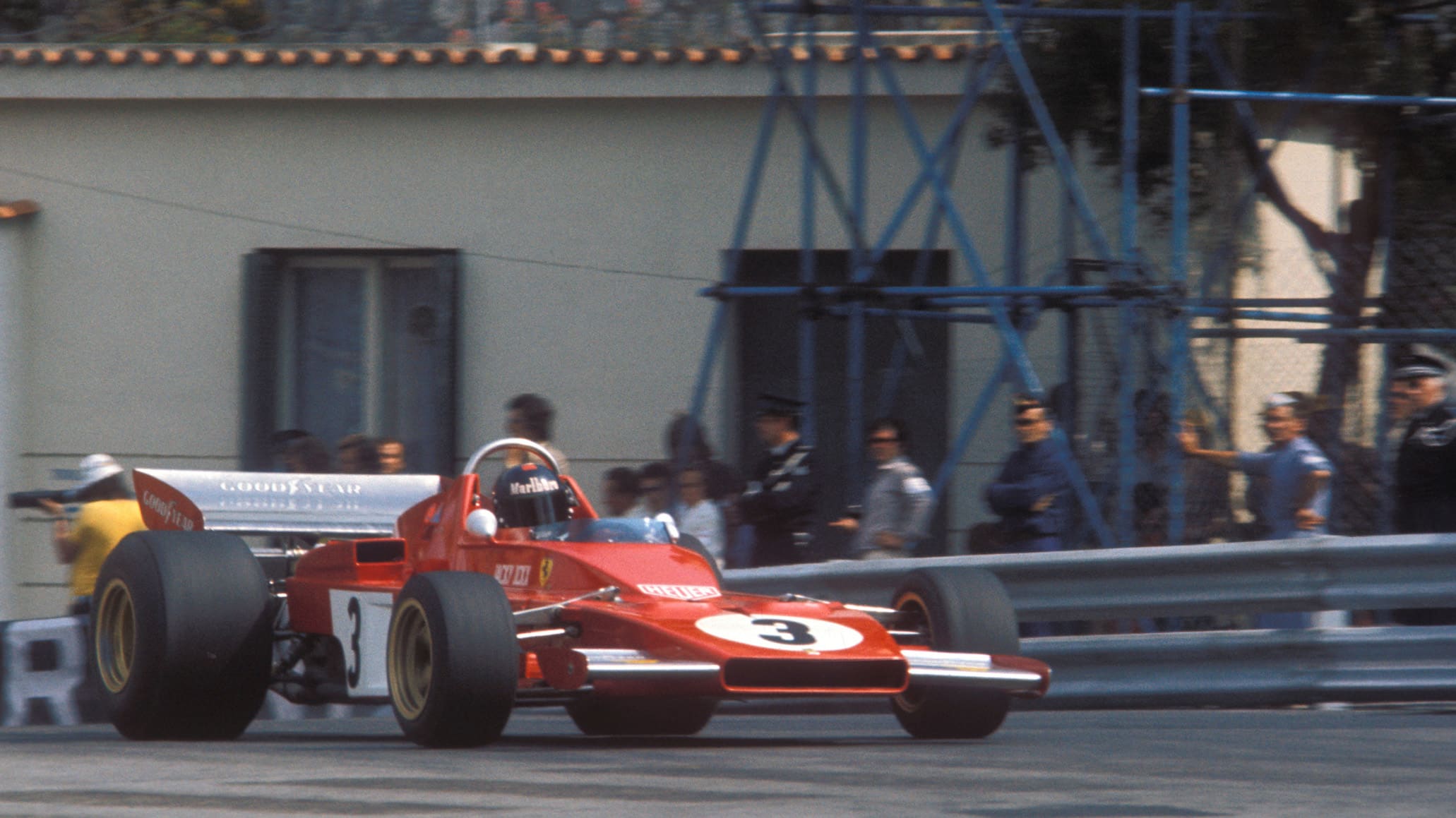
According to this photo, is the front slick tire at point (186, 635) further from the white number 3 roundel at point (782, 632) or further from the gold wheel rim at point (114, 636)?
the white number 3 roundel at point (782, 632)

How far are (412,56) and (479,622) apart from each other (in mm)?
8978

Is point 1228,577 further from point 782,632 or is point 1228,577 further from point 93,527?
point 93,527

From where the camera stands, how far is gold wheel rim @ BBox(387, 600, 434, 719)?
7.46 m

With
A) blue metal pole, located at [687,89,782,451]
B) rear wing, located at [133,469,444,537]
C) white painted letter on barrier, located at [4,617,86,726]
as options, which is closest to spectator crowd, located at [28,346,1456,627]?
white painted letter on barrier, located at [4,617,86,726]

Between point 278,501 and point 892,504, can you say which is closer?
point 278,501

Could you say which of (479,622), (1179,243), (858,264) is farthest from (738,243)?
(479,622)

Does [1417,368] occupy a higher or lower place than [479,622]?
higher

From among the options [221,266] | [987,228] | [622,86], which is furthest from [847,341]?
[221,266]

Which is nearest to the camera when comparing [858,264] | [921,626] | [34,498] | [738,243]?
[921,626]

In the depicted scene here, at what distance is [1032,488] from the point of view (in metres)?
9.89

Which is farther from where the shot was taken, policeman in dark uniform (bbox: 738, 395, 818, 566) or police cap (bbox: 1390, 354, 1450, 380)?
policeman in dark uniform (bbox: 738, 395, 818, 566)

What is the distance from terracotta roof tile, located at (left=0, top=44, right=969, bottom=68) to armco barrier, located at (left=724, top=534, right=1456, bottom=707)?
6052 millimetres

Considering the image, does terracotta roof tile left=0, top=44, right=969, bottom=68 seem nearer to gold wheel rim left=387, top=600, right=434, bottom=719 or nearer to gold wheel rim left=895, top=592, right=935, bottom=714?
gold wheel rim left=895, top=592, right=935, bottom=714

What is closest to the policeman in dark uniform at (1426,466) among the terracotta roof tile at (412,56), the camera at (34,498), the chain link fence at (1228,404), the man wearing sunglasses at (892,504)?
the chain link fence at (1228,404)
